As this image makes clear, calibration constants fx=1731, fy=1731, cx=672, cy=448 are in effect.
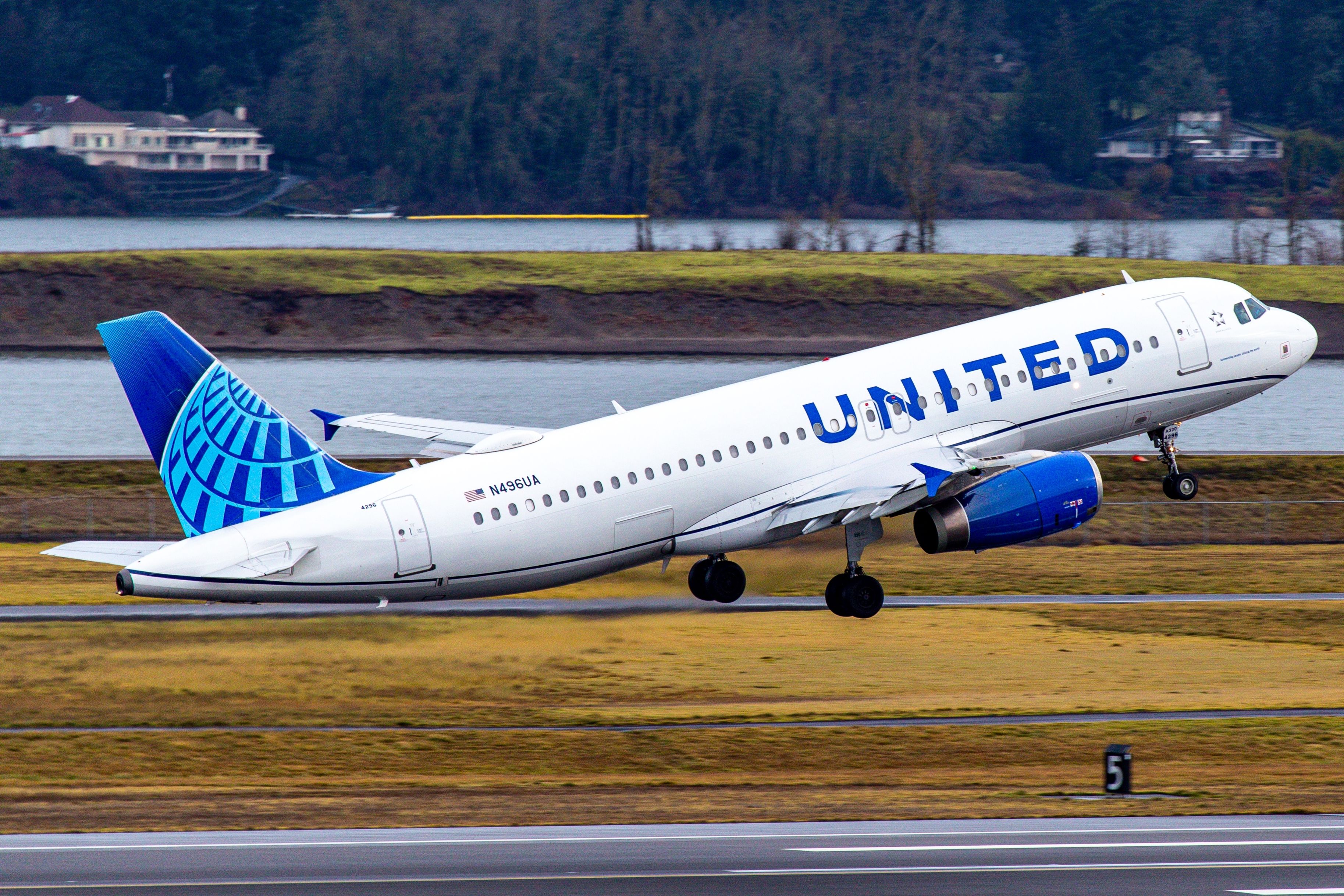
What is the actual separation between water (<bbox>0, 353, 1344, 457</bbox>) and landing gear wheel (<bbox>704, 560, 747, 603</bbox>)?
117ft

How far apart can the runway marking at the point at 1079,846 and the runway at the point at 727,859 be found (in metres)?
0.05

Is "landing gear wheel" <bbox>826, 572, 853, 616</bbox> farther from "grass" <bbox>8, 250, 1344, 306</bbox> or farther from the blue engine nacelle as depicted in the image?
"grass" <bbox>8, 250, 1344, 306</bbox>

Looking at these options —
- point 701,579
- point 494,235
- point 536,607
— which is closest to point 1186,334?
point 701,579

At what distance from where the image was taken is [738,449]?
38.8 metres

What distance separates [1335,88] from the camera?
19425cm

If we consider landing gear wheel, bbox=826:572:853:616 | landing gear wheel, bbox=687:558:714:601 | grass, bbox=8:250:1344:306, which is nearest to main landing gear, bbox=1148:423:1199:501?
landing gear wheel, bbox=826:572:853:616

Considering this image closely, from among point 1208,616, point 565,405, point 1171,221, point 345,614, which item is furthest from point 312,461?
point 1171,221

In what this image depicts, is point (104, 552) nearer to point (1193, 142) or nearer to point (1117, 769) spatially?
point (1117, 769)

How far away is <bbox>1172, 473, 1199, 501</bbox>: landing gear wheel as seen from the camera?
4659 cm

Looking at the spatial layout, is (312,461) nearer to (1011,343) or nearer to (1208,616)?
(1011,343)

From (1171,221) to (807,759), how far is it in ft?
540

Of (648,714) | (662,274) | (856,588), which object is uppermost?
(662,274)

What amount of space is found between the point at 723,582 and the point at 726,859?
17.1 meters

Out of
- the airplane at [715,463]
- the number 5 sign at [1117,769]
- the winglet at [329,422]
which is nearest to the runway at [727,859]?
the number 5 sign at [1117,769]
